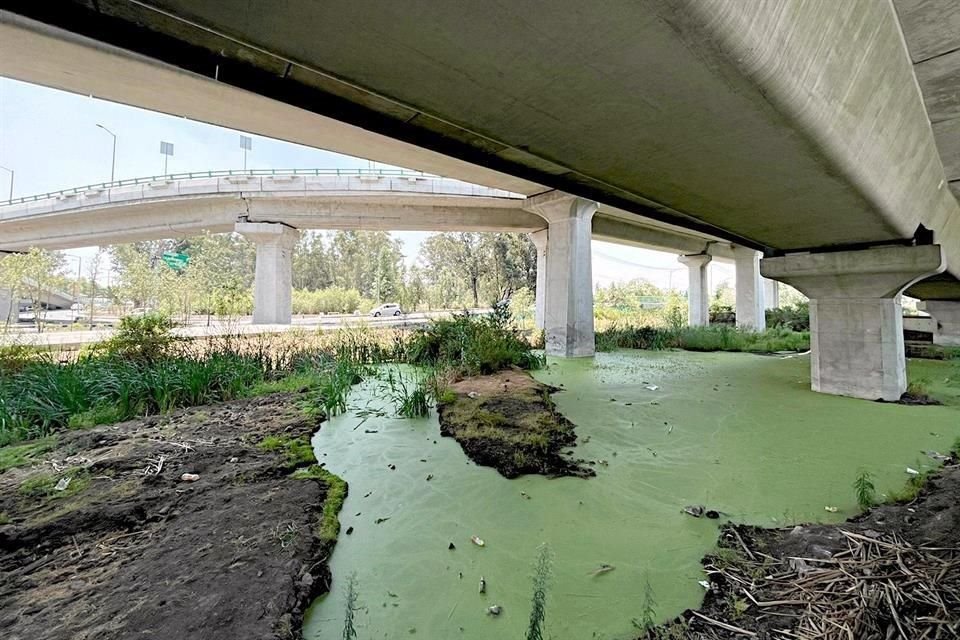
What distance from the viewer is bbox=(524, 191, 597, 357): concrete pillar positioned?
10227 mm

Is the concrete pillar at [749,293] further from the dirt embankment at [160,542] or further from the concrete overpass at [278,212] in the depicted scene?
the dirt embankment at [160,542]

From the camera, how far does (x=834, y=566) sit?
186 centimetres

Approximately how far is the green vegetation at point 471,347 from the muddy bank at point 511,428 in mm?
1113

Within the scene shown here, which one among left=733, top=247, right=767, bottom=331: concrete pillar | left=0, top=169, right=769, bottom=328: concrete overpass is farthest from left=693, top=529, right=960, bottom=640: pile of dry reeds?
left=733, top=247, right=767, bottom=331: concrete pillar

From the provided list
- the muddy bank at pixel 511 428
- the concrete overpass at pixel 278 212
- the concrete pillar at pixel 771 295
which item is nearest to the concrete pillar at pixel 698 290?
the concrete overpass at pixel 278 212

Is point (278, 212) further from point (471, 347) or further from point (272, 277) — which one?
point (471, 347)

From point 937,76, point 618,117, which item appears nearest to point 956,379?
point 937,76

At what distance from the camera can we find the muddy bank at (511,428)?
3.40 meters

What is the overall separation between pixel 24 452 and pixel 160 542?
8.63ft

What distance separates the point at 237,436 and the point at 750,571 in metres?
4.28

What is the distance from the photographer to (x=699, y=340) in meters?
12.4

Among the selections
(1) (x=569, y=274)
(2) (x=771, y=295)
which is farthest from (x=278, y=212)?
(2) (x=771, y=295)

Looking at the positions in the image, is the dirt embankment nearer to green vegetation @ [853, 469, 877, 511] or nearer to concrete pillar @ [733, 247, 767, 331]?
green vegetation @ [853, 469, 877, 511]

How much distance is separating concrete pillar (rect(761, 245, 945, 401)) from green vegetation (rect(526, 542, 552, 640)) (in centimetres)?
649
